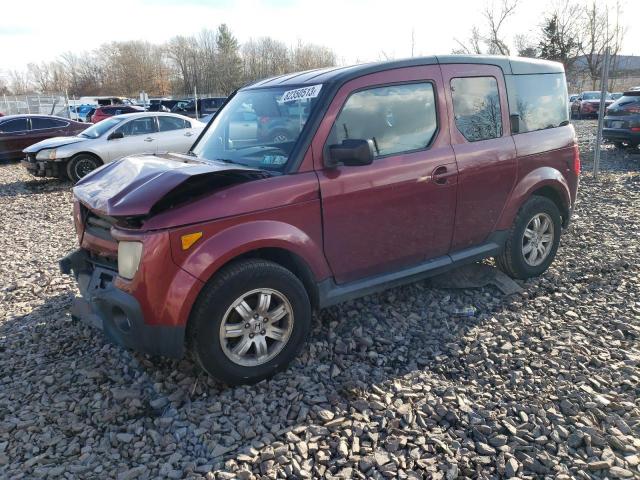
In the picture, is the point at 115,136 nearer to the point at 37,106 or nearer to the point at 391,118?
the point at 391,118

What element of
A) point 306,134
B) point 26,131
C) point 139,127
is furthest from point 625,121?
point 26,131

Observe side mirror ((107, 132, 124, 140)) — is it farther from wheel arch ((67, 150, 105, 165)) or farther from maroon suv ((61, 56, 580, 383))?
maroon suv ((61, 56, 580, 383))

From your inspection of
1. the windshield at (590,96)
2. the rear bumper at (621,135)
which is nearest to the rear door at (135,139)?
the rear bumper at (621,135)

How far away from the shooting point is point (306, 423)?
2.93 metres

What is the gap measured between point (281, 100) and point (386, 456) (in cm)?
255

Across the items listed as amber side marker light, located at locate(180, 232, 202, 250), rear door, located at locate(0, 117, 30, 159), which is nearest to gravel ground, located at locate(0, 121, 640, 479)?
amber side marker light, located at locate(180, 232, 202, 250)

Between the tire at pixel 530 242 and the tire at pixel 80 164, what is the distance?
955cm

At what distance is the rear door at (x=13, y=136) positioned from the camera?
14.7 meters

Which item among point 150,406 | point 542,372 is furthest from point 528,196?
point 150,406

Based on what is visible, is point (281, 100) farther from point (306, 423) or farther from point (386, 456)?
point (386, 456)

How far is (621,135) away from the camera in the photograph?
1292 centimetres

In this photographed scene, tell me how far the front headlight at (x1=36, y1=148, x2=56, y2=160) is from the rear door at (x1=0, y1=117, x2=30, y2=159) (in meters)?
4.57

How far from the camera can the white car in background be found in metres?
11.1

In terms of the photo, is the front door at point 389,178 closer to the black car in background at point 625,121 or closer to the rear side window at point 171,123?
the rear side window at point 171,123
